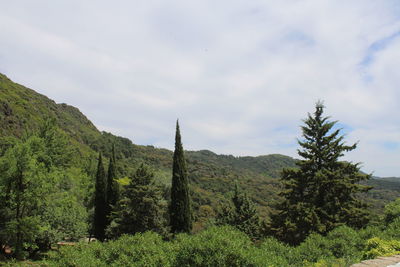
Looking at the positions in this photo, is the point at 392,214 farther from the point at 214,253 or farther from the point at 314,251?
the point at 214,253

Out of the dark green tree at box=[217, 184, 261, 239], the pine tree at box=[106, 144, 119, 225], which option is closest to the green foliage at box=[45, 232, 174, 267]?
the pine tree at box=[106, 144, 119, 225]

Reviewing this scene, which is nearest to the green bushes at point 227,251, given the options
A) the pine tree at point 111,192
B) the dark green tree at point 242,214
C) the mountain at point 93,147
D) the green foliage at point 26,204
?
→ the green foliage at point 26,204

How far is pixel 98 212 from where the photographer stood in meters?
29.7

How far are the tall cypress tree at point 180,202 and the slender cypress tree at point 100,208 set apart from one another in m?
11.5

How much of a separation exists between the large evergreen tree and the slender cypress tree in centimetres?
1984

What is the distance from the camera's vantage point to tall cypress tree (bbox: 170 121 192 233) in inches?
874

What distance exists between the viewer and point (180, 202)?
74.0 feet

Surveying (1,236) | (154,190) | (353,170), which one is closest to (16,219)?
(1,236)

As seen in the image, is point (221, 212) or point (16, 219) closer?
point (16, 219)

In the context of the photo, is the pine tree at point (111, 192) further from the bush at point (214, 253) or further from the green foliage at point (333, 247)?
the bush at point (214, 253)

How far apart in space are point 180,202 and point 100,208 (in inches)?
503

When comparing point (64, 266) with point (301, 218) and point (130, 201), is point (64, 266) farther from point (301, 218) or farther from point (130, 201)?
point (301, 218)

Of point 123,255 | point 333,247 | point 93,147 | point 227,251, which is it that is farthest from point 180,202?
point 93,147

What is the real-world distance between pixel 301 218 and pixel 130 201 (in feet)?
43.9
